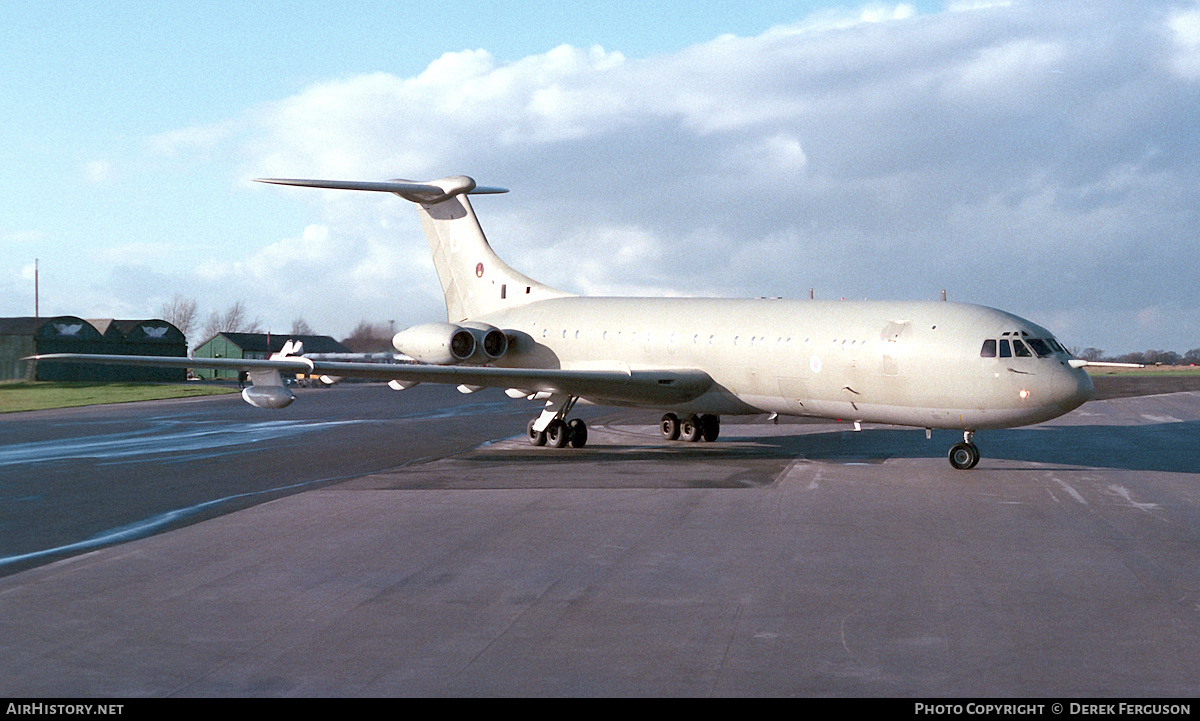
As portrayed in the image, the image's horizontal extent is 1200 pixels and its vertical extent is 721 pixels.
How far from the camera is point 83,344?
72.2 m

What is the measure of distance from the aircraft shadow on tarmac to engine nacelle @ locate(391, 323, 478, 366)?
2606mm

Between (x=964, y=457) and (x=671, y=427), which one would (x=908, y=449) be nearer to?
(x=964, y=457)

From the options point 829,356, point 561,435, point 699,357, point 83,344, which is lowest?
point 561,435

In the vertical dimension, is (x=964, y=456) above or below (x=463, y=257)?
below

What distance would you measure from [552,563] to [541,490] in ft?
19.6

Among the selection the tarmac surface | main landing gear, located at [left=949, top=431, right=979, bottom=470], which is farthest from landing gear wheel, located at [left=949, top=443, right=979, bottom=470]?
the tarmac surface

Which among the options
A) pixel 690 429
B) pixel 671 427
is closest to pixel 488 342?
pixel 671 427

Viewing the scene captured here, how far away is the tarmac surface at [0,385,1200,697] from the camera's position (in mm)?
7422

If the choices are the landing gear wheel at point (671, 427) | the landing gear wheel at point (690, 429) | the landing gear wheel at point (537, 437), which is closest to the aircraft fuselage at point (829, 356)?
the landing gear wheel at point (537, 437)

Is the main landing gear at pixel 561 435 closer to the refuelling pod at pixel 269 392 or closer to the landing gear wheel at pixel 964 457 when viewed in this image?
the refuelling pod at pixel 269 392

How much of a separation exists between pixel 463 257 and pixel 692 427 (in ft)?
28.2

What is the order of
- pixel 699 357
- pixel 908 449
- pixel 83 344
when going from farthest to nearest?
pixel 83 344
pixel 908 449
pixel 699 357

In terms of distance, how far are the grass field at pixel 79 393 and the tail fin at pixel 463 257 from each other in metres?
21.2

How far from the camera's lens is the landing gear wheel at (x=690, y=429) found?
26.7 m
